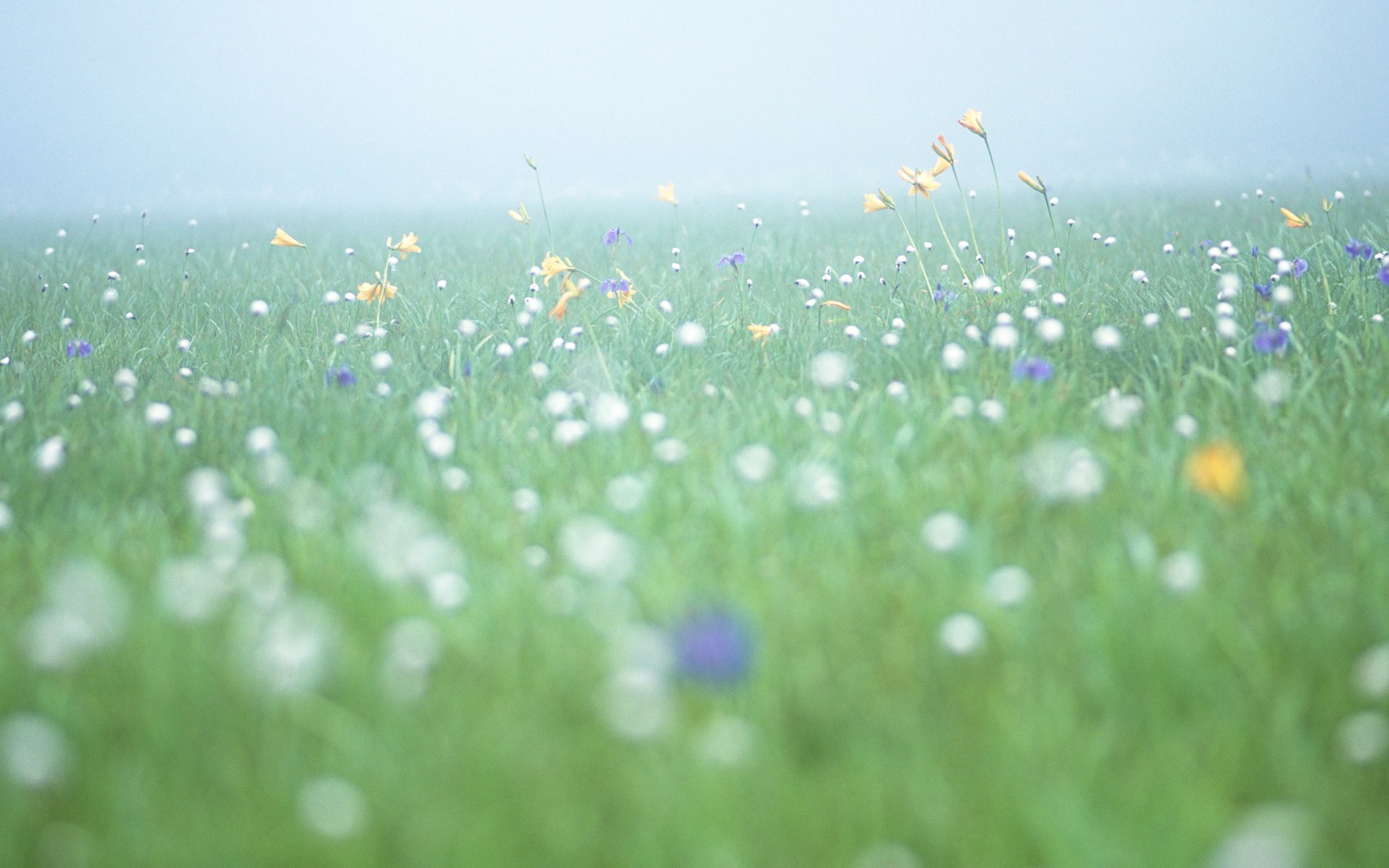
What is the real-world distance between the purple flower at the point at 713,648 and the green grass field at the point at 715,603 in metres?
0.01

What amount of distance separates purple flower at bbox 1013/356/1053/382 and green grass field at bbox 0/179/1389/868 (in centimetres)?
11

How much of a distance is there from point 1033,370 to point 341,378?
2.20m

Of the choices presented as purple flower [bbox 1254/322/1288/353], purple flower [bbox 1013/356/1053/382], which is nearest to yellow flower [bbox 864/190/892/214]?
purple flower [bbox 1013/356/1053/382]

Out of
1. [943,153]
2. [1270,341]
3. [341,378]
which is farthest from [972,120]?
[341,378]

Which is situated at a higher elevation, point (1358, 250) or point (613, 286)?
point (1358, 250)

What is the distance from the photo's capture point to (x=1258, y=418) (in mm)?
2836

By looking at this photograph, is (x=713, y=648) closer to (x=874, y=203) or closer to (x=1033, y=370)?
(x=1033, y=370)

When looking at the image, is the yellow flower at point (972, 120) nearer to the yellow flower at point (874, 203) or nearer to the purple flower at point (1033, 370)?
the yellow flower at point (874, 203)

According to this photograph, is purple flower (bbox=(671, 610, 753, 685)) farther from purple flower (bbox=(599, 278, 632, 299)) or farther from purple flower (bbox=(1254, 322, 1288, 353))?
purple flower (bbox=(599, 278, 632, 299))

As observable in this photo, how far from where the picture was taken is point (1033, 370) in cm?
280

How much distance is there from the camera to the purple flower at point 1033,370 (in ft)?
9.11

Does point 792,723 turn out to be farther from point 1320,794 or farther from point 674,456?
point 674,456

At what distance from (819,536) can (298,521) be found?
46.0 inches

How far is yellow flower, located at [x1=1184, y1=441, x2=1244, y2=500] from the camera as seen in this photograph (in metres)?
2.06
